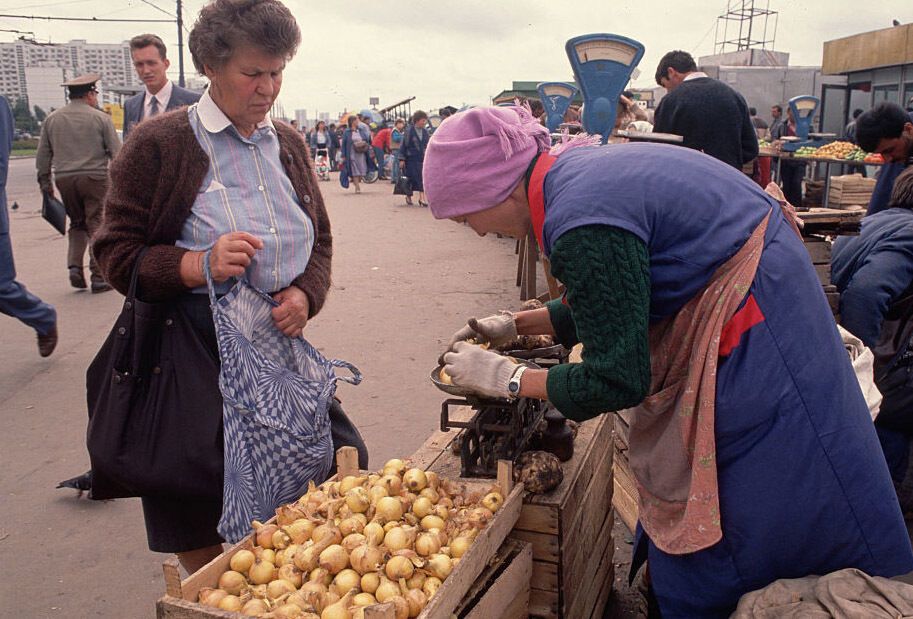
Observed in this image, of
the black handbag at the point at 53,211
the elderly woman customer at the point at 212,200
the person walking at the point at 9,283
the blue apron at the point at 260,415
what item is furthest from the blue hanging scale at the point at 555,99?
the blue apron at the point at 260,415

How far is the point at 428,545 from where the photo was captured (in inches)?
79.7

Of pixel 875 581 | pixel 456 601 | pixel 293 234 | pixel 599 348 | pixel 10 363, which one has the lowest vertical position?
pixel 10 363

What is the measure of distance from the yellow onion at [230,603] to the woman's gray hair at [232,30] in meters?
1.52

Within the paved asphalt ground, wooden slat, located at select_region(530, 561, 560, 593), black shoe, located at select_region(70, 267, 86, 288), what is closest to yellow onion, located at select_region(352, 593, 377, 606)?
wooden slat, located at select_region(530, 561, 560, 593)

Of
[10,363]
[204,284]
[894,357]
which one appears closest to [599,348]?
[204,284]

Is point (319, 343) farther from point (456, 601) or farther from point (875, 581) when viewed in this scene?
point (875, 581)

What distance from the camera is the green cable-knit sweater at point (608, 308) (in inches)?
65.5

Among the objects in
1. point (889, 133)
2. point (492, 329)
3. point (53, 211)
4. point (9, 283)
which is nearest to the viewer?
point (492, 329)

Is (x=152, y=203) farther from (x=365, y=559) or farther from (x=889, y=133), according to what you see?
(x=889, y=133)

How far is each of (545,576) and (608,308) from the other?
113 cm

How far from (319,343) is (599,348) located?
5368 millimetres

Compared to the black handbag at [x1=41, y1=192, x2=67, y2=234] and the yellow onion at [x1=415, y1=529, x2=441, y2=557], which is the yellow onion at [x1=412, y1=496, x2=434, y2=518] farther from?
the black handbag at [x1=41, y1=192, x2=67, y2=234]

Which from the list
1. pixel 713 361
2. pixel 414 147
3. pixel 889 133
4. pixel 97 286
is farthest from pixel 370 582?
pixel 414 147

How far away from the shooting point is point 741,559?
6.12 ft
